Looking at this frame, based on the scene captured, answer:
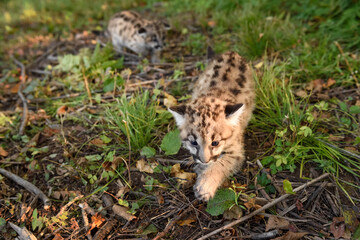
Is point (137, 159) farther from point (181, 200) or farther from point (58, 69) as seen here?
point (58, 69)

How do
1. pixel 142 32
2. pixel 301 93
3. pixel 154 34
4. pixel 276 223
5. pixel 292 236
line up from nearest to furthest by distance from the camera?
pixel 292 236 < pixel 276 223 < pixel 301 93 < pixel 154 34 < pixel 142 32

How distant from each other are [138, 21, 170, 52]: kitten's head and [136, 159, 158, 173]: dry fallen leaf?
11.1 feet

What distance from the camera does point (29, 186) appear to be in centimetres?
364

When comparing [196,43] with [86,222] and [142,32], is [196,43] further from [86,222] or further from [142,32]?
[86,222]

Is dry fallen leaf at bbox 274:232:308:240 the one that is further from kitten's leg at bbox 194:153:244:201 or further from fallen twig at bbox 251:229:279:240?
kitten's leg at bbox 194:153:244:201

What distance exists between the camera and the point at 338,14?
19.2 ft

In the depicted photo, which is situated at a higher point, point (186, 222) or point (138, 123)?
point (138, 123)

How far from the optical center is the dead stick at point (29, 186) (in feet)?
11.2

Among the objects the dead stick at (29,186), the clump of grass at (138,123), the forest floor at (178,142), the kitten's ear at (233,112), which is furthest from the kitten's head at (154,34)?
the dead stick at (29,186)

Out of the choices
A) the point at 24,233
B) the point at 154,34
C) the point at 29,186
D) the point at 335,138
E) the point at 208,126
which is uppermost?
the point at 154,34

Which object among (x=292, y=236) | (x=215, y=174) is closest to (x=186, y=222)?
(x=215, y=174)

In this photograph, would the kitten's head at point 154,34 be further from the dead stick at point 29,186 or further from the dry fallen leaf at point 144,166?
the dead stick at point 29,186

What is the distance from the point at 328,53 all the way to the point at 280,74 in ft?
3.15

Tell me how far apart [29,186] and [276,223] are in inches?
118
